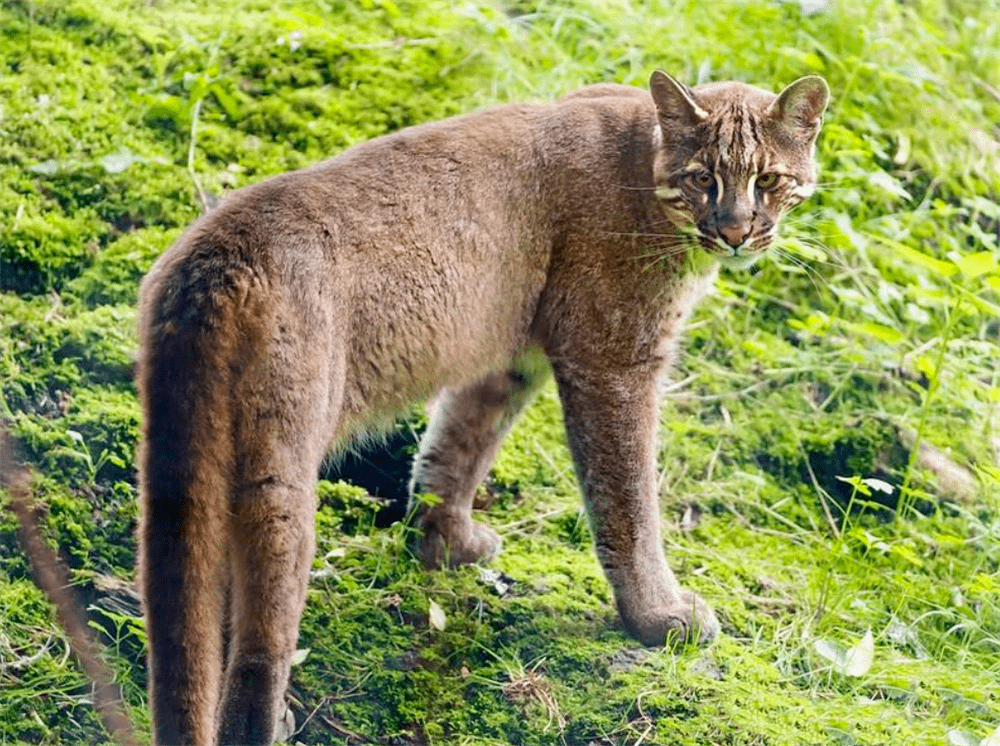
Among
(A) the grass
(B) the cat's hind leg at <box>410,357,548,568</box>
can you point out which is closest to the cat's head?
(A) the grass

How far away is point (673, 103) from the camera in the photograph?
14.8ft

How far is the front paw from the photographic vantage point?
4.53 metres

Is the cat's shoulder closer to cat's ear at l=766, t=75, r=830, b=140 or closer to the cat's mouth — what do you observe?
cat's ear at l=766, t=75, r=830, b=140

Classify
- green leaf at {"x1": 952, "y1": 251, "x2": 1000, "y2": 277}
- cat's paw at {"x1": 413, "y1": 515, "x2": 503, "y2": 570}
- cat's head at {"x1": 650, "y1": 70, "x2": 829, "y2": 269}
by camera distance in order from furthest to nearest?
cat's paw at {"x1": 413, "y1": 515, "x2": 503, "y2": 570} → green leaf at {"x1": 952, "y1": 251, "x2": 1000, "y2": 277} → cat's head at {"x1": 650, "y1": 70, "x2": 829, "y2": 269}

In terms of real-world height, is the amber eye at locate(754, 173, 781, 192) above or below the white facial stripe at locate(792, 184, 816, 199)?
above

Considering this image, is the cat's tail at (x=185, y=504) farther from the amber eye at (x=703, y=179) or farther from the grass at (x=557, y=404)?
Result: the amber eye at (x=703, y=179)

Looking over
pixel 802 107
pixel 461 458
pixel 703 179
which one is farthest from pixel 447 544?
pixel 802 107

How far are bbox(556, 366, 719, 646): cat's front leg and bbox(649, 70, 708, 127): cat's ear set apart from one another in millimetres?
804

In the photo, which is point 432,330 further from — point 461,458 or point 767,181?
point 767,181

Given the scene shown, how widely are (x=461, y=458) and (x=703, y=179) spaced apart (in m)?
1.30

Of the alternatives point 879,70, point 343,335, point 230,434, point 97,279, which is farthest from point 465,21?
point 230,434

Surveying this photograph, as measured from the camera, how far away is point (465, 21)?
6996mm

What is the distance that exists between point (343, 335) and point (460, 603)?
3.98 ft

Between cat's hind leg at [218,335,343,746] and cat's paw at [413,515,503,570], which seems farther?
cat's paw at [413,515,503,570]
